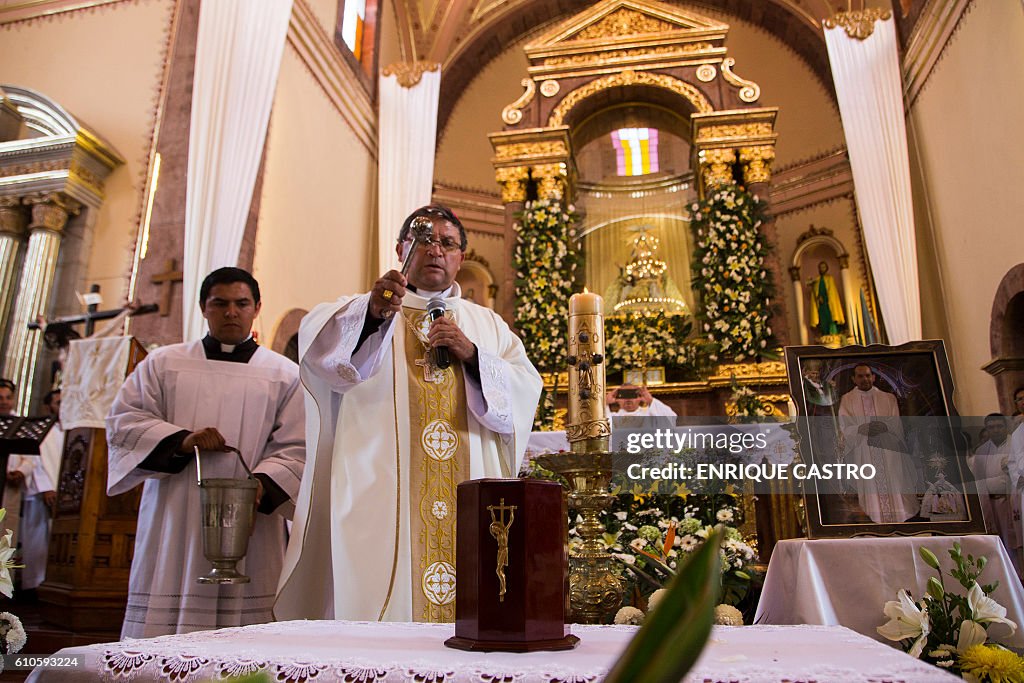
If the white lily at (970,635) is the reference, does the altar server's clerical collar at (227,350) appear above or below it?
above

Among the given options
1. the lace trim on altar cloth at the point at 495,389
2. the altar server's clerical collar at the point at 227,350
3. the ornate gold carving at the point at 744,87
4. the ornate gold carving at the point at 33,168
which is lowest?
the lace trim on altar cloth at the point at 495,389

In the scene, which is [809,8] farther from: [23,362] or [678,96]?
[23,362]

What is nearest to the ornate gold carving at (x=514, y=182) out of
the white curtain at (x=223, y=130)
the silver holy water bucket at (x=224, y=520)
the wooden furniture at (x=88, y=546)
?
the white curtain at (x=223, y=130)

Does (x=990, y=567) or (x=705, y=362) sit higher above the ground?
(x=705, y=362)

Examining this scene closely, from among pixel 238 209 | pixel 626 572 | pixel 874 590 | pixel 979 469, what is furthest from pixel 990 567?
pixel 238 209

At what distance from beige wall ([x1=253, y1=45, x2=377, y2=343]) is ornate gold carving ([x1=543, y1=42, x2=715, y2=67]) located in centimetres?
290

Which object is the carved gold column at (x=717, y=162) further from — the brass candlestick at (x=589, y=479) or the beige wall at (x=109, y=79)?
the brass candlestick at (x=589, y=479)

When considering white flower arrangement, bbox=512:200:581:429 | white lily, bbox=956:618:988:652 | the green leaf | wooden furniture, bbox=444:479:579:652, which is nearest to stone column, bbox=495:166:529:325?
white flower arrangement, bbox=512:200:581:429

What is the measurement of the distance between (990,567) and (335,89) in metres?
8.50

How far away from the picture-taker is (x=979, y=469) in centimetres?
444

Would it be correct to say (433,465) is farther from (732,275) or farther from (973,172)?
(973,172)

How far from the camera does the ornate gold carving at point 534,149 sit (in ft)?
31.2

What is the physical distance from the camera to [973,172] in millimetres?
7469

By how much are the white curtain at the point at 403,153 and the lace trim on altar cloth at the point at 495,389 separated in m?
5.91
